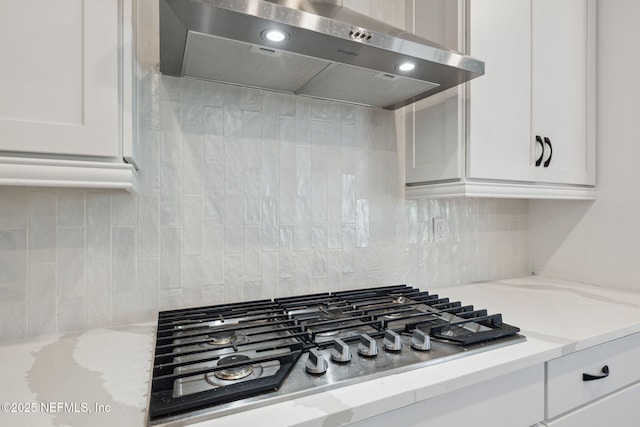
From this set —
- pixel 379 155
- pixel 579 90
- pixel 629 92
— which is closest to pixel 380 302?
pixel 379 155

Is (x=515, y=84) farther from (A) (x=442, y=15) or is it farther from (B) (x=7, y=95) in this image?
(B) (x=7, y=95)

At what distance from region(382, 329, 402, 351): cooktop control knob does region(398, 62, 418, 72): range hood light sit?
2.53ft

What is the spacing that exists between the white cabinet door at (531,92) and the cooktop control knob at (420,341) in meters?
0.65

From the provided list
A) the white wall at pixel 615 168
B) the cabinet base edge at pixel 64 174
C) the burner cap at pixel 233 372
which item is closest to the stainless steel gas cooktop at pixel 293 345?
the burner cap at pixel 233 372

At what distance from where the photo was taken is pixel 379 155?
4.96 ft

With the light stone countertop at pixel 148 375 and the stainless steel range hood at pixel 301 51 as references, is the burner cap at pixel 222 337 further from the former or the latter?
the stainless steel range hood at pixel 301 51

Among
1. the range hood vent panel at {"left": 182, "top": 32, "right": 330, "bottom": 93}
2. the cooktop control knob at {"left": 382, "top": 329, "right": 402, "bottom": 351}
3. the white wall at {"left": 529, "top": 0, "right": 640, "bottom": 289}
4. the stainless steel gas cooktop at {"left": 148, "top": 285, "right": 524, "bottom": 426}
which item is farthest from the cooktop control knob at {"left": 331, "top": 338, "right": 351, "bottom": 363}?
the white wall at {"left": 529, "top": 0, "right": 640, "bottom": 289}

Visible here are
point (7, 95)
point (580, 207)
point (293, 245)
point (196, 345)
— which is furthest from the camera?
point (580, 207)

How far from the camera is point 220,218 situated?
1223 millimetres

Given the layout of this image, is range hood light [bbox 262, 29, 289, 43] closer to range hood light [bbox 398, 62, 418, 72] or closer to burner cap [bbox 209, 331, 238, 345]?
range hood light [bbox 398, 62, 418, 72]

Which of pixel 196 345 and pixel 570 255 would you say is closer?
pixel 196 345

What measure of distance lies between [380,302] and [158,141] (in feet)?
3.04

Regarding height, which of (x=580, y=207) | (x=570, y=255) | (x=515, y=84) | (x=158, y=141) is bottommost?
(x=570, y=255)

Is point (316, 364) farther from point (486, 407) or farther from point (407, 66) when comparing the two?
point (407, 66)
